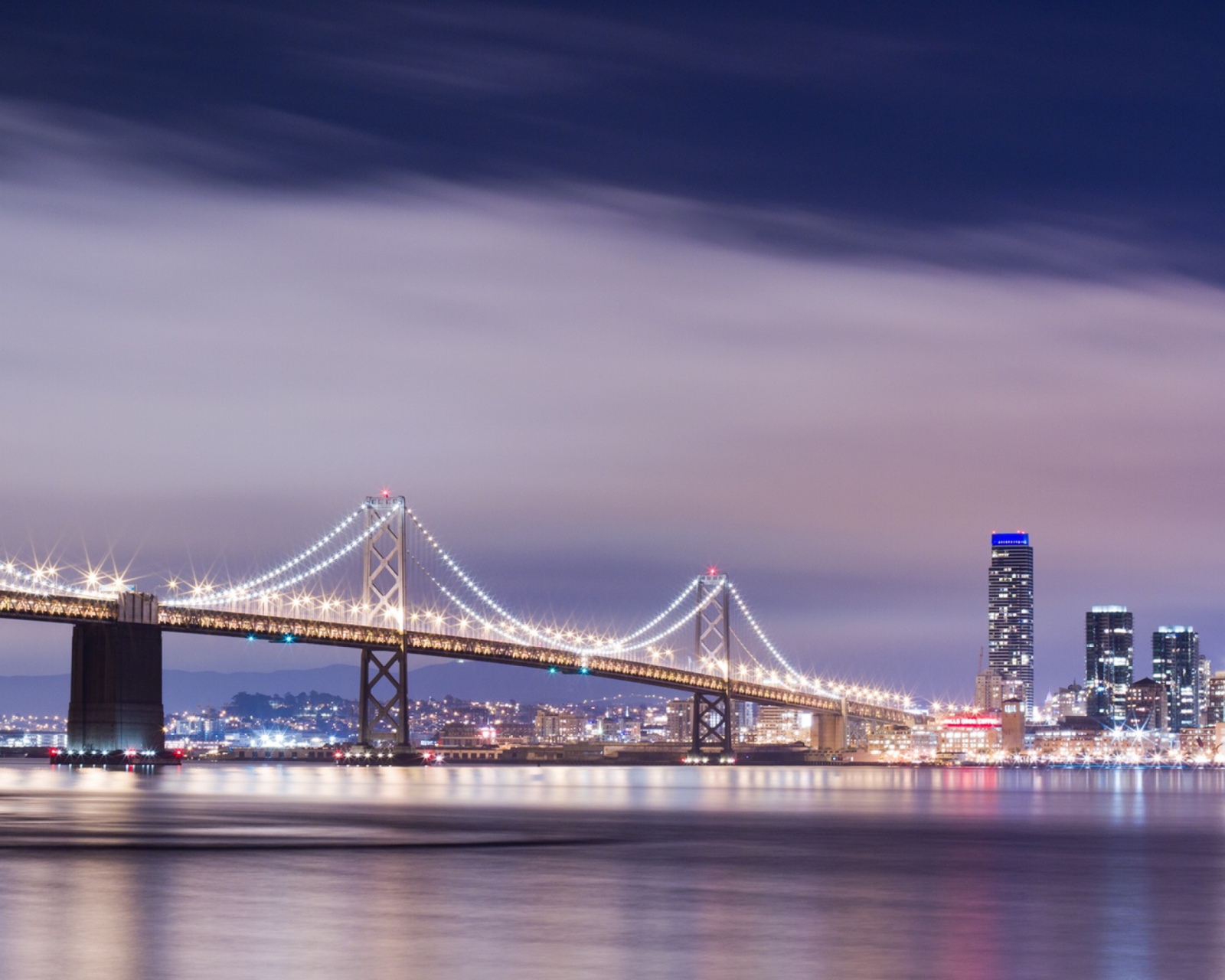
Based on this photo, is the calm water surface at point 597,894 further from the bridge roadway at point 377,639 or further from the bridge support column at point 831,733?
the bridge support column at point 831,733

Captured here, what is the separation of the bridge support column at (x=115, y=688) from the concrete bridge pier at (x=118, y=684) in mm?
38

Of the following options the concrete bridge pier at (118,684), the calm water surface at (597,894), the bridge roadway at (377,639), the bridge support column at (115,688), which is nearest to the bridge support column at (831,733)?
the bridge roadway at (377,639)

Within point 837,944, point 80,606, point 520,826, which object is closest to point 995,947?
point 837,944

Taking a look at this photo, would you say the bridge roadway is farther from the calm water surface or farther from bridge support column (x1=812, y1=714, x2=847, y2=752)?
the calm water surface

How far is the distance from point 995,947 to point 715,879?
786 centimetres

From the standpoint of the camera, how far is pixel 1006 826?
41844 mm

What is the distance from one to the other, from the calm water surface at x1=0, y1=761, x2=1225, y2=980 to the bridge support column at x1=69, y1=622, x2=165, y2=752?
4695 cm

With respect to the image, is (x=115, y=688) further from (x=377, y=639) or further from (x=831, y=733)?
(x=831, y=733)

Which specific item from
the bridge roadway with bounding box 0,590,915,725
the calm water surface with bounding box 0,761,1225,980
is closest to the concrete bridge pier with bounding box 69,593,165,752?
the bridge roadway with bounding box 0,590,915,725

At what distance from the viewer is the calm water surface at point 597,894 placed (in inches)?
651

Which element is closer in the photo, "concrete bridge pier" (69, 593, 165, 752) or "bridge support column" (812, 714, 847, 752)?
"concrete bridge pier" (69, 593, 165, 752)

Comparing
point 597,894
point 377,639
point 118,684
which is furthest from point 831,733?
point 597,894

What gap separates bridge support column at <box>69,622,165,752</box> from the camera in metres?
92.9

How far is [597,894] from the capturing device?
74.3ft
